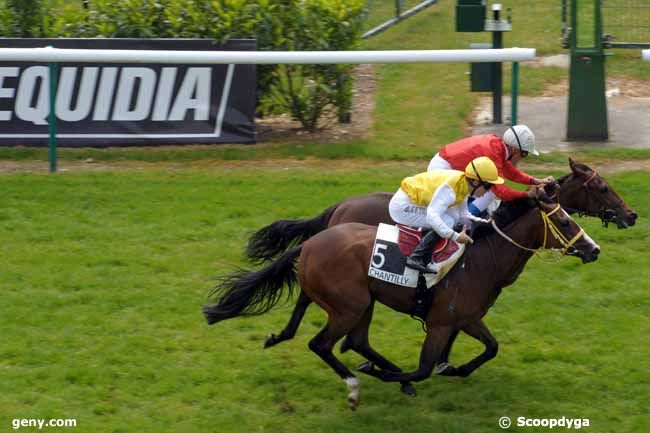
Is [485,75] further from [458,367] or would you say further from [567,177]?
[458,367]

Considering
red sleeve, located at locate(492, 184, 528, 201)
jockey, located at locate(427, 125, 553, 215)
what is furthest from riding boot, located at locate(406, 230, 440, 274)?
jockey, located at locate(427, 125, 553, 215)

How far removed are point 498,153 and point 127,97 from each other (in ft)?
16.0

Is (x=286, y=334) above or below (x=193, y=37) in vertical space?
below

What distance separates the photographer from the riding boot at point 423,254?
686 cm

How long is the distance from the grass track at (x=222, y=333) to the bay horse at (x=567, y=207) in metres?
0.77

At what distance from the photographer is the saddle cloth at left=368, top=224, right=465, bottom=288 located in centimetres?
690

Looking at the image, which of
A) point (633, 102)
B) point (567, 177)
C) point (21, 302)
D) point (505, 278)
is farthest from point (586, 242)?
point (633, 102)

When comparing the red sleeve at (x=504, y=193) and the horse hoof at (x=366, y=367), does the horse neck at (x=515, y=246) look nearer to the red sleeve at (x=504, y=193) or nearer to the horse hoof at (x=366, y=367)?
the red sleeve at (x=504, y=193)

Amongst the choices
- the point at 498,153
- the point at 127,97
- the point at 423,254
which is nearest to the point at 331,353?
the point at 423,254

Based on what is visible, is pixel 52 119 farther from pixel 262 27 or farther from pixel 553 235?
pixel 553 235

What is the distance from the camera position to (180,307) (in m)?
8.53

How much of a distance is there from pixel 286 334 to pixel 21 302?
7.56 ft
